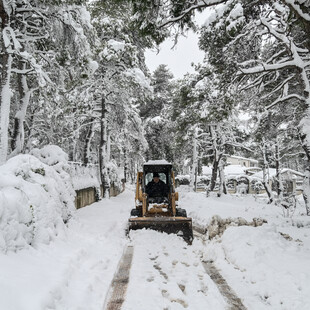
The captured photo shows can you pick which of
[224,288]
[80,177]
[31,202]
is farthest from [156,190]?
[224,288]

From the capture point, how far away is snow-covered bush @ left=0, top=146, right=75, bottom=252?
4898 millimetres

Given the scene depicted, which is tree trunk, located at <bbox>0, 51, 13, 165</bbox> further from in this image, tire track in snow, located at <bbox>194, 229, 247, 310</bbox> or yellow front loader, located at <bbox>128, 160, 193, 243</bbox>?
tire track in snow, located at <bbox>194, 229, 247, 310</bbox>

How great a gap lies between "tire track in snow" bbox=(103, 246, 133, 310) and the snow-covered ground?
88mm

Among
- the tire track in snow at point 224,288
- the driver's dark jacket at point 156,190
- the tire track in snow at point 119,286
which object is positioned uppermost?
the driver's dark jacket at point 156,190

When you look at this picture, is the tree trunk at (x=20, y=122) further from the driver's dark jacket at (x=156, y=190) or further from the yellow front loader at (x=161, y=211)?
the driver's dark jacket at (x=156, y=190)

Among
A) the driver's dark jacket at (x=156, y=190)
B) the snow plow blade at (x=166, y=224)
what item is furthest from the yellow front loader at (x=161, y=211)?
the driver's dark jacket at (x=156, y=190)

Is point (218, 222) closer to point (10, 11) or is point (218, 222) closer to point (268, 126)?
point (268, 126)

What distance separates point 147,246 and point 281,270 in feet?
11.6

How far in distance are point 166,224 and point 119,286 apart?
3873 mm

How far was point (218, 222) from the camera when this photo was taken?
825cm

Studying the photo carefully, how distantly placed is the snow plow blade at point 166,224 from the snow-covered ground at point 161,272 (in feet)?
1.53

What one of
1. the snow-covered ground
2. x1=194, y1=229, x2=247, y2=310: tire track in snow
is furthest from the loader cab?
x1=194, y1=229, x2=247, y2=310: tire track in snow

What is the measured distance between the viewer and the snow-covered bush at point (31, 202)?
4898mm

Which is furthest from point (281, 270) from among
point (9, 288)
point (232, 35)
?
point (232, 35)
